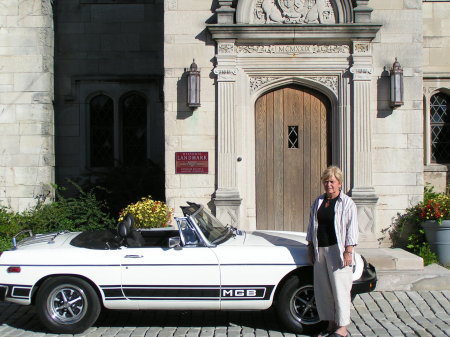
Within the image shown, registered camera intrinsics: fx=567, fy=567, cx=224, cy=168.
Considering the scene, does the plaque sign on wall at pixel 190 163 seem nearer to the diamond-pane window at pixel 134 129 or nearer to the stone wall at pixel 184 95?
the stone wall at pixel 184 95

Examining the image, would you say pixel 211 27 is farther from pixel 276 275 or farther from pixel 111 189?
pixel 276 275

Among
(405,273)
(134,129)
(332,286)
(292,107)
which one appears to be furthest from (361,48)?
(134,129)

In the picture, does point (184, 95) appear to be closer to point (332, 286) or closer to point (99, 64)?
point (99, 64)

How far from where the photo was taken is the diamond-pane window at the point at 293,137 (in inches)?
390

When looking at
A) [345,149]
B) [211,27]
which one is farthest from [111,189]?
[345,149]

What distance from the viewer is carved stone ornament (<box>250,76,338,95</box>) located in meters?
9.72

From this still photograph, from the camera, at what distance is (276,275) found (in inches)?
241

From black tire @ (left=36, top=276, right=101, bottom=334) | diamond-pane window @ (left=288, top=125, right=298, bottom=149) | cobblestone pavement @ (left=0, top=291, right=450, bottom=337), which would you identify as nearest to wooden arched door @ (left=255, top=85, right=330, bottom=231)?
diamond-pane window @ (left=288, top=125, right=298, bottom=149)

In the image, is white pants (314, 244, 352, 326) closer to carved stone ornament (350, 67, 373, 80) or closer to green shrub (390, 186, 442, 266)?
green shrub (390, 186, 442, 266)

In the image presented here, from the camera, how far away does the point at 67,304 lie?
625 cm

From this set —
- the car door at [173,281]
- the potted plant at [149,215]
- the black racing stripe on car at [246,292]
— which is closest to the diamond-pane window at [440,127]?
the potted plant at [149,215]

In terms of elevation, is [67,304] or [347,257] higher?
[347,257]

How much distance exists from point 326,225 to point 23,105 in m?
7.47

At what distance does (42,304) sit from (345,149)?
563cm
